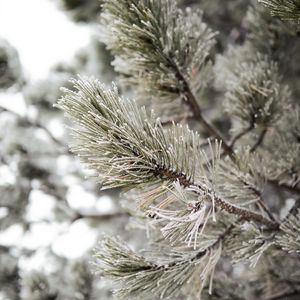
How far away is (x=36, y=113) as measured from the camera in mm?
2320

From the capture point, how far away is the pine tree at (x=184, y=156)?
3.12 ft

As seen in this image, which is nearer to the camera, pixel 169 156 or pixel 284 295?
pixel 169 156

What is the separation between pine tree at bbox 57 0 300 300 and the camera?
3.12 feet

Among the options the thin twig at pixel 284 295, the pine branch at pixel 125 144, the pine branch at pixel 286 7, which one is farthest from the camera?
the thin twig at pixel 284 295

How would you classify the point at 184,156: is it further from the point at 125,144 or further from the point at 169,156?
the point at 125,144

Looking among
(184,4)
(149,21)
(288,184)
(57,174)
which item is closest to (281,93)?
(288,184)

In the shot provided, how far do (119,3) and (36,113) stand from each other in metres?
1.18

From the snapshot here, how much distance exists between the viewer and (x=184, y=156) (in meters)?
0.98

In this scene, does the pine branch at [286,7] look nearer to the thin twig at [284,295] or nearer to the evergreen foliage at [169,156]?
the evergreen foliage at [169,156]

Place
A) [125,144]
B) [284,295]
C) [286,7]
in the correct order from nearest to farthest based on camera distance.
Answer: [125,144] < [286,7] < [284,295]

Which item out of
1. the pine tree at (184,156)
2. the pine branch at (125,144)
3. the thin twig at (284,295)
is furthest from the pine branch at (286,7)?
the thin twig at (284,295)

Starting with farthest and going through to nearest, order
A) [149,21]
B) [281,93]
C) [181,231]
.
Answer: [281,93], [149,21], [181,231]

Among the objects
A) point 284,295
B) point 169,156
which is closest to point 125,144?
point 169,156

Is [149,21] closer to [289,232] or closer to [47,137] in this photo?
[289,232]
